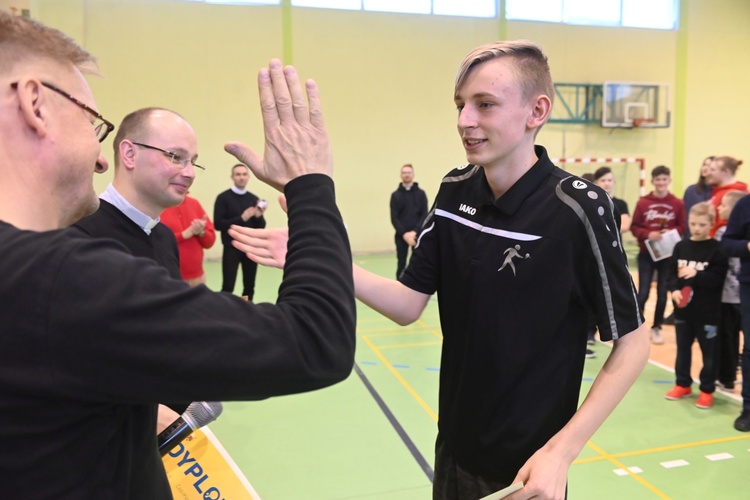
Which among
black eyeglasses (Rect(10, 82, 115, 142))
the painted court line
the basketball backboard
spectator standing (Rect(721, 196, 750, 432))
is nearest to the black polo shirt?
black eyeglasses (Rect(10, 82, 115, 142))

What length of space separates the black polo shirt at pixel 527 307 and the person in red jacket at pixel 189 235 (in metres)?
3.45

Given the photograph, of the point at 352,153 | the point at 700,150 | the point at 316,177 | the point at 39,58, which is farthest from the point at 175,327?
the point at 700,150

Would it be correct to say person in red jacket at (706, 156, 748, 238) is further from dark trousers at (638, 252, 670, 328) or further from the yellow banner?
the yellow banner

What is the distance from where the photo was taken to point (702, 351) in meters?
4.36

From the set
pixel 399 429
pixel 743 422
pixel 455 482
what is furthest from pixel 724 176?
pixel 455 482

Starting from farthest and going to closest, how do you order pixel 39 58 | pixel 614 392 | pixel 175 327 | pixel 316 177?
pixel 614 392
pixel 316 177
pixel 39 58
pixel 175 327

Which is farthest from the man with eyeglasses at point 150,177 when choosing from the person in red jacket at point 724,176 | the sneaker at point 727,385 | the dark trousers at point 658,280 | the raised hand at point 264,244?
the person in red jacket at point 724,176

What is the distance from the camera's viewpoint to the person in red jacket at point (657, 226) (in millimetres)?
6055

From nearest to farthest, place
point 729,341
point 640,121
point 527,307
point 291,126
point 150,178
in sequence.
→ point 291,126, point 527,307, point 150,178, point 729,341, point 640,121

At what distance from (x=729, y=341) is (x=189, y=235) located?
15.2 ft

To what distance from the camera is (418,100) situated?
12.5m

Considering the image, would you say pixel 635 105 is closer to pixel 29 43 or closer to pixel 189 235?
pixel 189 235

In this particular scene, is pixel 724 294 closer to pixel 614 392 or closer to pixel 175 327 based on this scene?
pixel 614 392

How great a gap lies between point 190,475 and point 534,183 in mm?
1806
